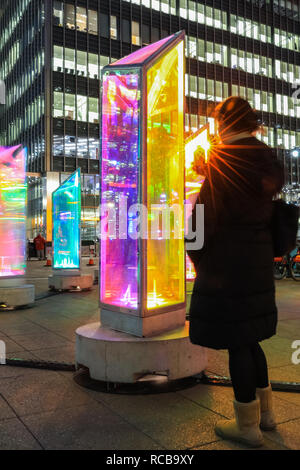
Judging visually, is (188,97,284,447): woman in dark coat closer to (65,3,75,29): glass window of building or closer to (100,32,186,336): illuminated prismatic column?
(100,32,186,336): illuminated prismatic column

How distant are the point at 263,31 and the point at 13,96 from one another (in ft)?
94.6

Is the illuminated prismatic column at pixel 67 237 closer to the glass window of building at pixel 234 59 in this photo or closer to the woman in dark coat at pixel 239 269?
the woman in dark coat at pixel 239 269

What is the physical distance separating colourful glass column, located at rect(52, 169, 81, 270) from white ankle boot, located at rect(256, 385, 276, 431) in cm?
894

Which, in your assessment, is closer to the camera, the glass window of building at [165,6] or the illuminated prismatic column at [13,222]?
the illuminated prismatic column at [13,222]

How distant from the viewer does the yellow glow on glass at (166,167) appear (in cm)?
404

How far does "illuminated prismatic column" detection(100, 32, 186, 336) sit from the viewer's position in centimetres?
390

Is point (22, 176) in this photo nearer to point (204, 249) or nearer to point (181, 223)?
point (181, 223)

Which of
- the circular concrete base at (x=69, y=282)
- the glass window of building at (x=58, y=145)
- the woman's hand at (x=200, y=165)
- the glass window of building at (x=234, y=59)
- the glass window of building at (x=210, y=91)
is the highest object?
the glass window of building at (x=234, y=59)

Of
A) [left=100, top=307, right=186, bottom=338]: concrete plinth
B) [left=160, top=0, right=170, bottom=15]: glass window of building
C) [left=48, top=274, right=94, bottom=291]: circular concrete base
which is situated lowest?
[left=48, top=274, right=94, bottom=291]: circular concrete base

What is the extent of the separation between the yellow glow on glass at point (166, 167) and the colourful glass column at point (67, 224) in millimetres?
7175

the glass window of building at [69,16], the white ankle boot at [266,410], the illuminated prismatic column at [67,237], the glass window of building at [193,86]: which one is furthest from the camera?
the glass window of building at [193,86]

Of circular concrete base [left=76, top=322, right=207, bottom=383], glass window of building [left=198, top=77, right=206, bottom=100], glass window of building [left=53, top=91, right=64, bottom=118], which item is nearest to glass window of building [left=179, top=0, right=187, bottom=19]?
glass window of building [left=198, top=77, right=206, bottom=100]

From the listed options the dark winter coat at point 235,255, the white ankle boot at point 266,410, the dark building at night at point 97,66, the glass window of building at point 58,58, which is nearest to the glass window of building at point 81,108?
the dark building at night at point 97,66
